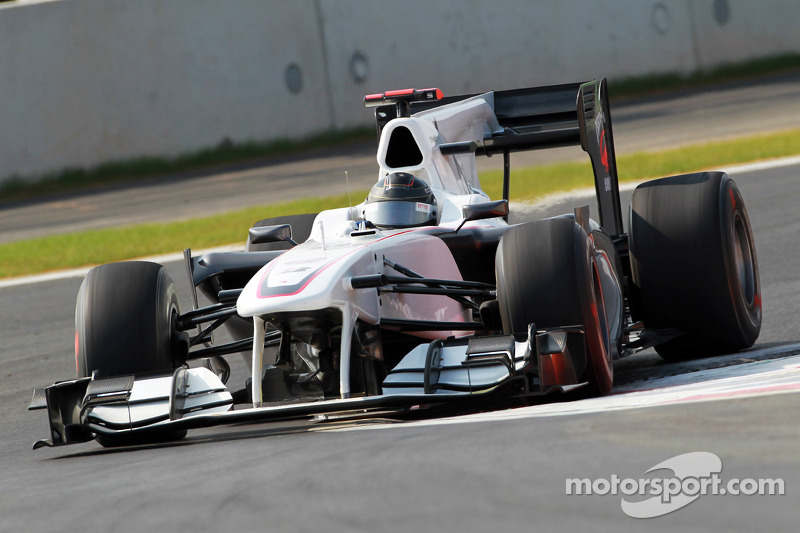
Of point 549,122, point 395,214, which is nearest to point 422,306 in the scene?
point 395,214

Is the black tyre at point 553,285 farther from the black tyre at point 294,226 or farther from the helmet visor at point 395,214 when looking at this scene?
the black tyre at point 294,226

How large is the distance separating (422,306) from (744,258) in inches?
87.9

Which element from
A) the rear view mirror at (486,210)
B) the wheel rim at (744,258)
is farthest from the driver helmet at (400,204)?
the wheel rim at (744,258)

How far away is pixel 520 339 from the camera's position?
5.13m

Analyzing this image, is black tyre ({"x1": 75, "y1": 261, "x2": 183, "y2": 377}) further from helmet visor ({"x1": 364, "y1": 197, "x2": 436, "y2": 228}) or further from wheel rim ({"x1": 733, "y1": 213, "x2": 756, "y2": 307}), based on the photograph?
wheel rim ({"x1": 733, "y1": 213, "x2": 756, "y2": 307})

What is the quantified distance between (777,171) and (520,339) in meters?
9.75

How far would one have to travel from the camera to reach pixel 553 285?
518cm

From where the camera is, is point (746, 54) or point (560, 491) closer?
point (560, 491)

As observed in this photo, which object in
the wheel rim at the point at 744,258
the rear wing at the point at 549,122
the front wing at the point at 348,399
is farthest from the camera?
the rear wing at the point at 549,122

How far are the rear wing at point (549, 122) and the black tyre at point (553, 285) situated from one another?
190 cm


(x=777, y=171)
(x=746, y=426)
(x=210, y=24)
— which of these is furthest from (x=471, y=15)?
(x=746, y=426)

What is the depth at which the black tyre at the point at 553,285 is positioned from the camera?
5156mm

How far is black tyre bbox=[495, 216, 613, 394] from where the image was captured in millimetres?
5156

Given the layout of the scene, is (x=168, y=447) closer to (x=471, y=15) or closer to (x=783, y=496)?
(x=783, y=496)
